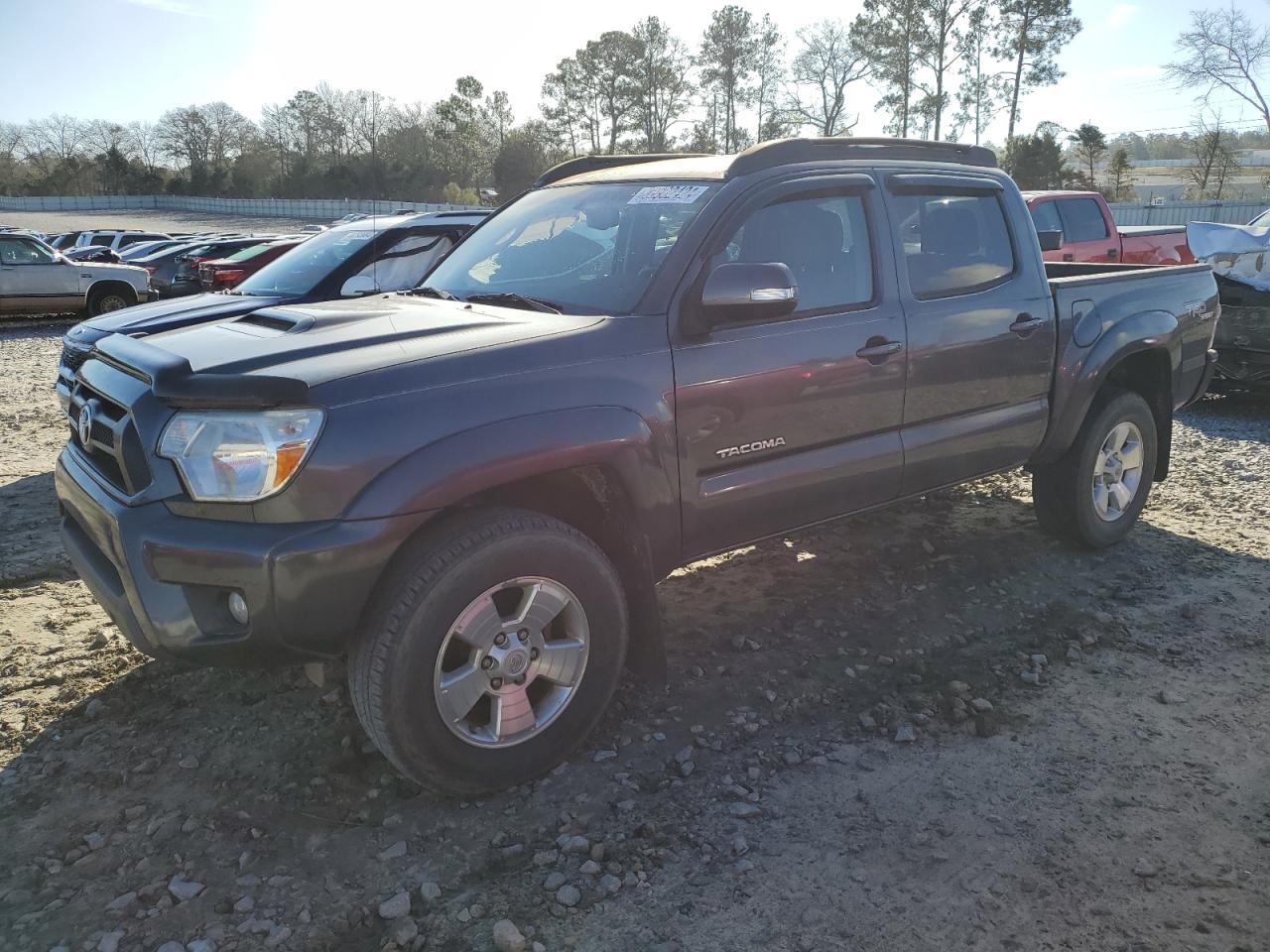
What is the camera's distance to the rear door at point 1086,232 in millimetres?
11203

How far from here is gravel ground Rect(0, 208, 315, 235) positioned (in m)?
53.9

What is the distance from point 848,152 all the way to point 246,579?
293 centimetres

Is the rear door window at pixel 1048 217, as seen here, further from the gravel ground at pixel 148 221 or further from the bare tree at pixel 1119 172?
the gravel ground at pixel 148 221

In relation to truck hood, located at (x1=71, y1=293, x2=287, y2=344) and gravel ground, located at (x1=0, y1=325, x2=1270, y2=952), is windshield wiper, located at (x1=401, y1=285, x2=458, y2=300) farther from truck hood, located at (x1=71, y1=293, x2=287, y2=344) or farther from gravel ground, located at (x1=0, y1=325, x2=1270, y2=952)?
truck hood, located at (x1=71, y1=293, x2=287, y2=344)

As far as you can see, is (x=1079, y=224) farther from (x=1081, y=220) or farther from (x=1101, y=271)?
(x=1101, y=271)

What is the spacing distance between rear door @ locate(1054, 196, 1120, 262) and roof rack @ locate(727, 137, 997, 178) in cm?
733

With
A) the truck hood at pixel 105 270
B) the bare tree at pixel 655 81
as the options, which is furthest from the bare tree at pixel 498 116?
the truck hood at pixel 105 270

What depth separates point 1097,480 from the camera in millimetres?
5051

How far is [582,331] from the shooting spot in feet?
10.1

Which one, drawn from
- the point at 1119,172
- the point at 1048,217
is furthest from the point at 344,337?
the point at 1119,172

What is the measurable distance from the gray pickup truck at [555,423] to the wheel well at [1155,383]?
79cm

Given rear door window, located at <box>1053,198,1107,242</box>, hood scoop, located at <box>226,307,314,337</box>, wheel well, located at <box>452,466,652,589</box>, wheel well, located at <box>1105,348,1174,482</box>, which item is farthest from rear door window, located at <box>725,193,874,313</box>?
rear door window, located at <box>1053,198,1107,242</box>

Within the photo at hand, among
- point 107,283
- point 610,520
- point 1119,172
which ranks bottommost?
point 610,520

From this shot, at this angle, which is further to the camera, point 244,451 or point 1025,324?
point 1025,324
